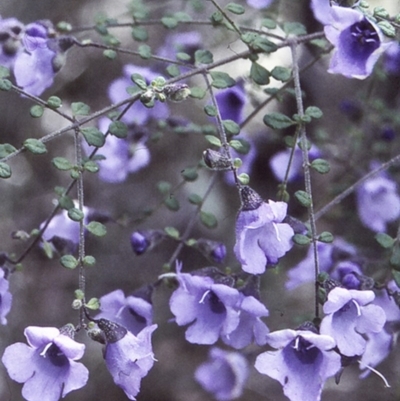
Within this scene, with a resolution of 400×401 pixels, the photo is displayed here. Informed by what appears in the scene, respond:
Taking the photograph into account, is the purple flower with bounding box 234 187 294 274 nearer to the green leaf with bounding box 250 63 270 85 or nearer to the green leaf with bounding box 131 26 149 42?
the green leaf with bounding box 250 63 270 85

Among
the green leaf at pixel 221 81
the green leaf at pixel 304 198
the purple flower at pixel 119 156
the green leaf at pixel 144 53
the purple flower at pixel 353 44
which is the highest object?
the purple flower at pixel 353 44

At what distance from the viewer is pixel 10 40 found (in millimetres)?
1306

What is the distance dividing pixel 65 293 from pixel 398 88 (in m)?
1.07

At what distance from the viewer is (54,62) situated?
124 centimetres

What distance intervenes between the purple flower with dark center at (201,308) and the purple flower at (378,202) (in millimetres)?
506

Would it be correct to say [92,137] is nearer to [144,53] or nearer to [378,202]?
[144,53]

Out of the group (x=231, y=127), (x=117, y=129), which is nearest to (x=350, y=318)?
(x=231, y=127)

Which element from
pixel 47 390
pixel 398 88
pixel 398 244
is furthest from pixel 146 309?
pixel 398 88

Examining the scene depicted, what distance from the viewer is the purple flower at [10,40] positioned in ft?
4.27

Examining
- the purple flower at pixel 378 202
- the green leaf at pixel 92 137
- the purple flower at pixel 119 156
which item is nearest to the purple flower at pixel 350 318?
the green leaf at pixel 92 137

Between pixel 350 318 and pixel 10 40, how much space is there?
28.6 inches

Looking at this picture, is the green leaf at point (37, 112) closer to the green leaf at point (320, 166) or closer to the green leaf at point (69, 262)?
the green leaf at point (69, 262)

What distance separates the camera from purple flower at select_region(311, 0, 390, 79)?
965mm

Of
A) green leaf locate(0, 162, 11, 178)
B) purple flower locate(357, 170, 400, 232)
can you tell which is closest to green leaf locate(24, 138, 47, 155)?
green leaf locate(0, 162, 11, 178)
